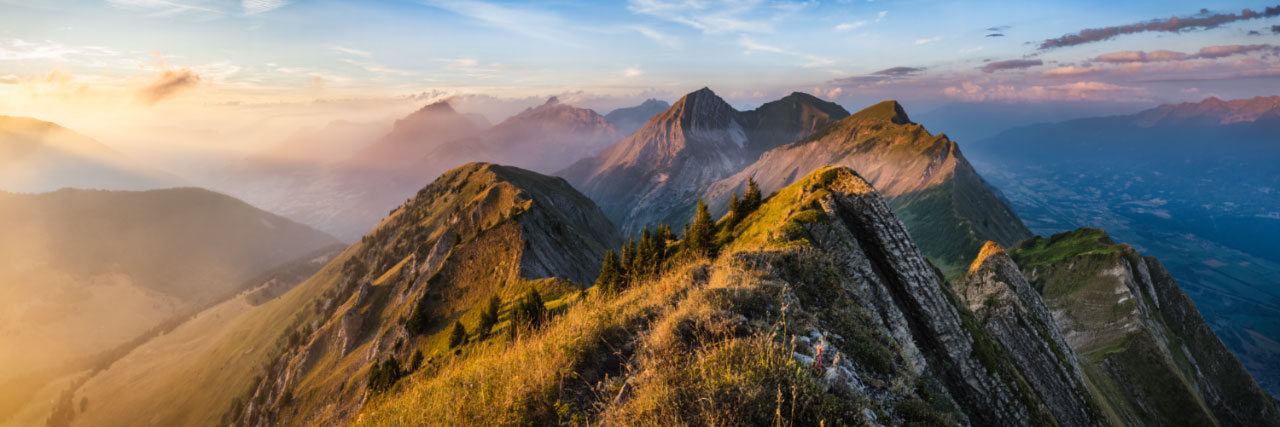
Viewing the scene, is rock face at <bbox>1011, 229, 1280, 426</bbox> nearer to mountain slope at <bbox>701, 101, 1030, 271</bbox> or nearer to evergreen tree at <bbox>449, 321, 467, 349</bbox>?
evergreen tree at <bbox>449, 321, 467, 349</bbox>

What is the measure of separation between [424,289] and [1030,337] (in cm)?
5927

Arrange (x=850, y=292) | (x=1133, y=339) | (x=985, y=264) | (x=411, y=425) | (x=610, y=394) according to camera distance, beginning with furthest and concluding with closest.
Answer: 1. (x=1133, y=339)
2. (x=985, y=264)
3. (x=850, y=292)
4. (x=411, y=425)
5. (x=610, y=394)

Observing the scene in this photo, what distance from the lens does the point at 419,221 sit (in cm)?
12556

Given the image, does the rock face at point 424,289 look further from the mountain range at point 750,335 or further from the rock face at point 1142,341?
the rock face at point 1142,341

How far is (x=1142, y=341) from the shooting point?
153 ft

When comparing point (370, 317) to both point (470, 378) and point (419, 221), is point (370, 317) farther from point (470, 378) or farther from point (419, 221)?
point (470, 378)

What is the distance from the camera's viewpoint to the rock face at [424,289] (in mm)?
51625

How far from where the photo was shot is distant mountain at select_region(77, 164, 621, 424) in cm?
5394

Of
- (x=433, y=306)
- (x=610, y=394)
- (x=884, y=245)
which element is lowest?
(x=433, y=306)

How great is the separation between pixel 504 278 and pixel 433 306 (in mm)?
8954

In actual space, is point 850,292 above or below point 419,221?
above

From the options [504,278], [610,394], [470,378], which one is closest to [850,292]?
[610,394]

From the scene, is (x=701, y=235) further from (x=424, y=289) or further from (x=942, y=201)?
(x=942, y=201)

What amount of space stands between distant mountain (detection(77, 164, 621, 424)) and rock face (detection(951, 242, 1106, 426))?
2640 centimetres
